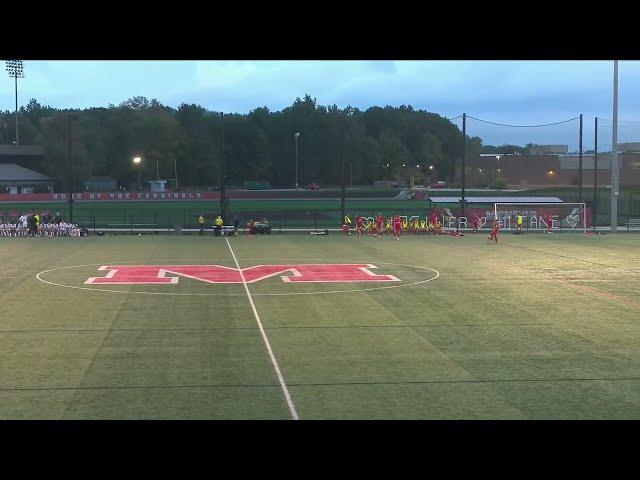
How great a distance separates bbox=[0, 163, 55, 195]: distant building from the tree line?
2.21m

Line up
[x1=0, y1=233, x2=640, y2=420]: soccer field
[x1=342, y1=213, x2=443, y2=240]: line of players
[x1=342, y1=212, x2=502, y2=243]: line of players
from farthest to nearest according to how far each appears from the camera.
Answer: [x1=342, y1=213, x2=443, y2=240]: line of players
[x1=342, y1=212, x2=502, y2=243]: line of players
[x1=0, y1=233, x2=640, y2=420]: soccer field

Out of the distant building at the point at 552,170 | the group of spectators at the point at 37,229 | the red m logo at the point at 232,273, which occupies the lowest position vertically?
the red m logo at the point at 232,273

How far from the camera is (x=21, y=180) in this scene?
90562 millimetres

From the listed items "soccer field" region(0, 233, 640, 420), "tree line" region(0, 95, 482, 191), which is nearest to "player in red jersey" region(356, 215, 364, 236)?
"soccer field" region(0, 233, 640, 420)

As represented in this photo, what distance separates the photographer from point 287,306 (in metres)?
17.5

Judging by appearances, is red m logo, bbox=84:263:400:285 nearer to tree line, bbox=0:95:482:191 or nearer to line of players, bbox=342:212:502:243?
line of players, bbox=342:212:502:243

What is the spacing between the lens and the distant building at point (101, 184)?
319 feet

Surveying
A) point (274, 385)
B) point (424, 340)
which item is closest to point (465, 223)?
point (424, 340)

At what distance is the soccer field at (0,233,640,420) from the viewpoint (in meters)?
9.35

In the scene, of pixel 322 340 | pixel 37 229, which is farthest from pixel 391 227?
pixel 322 340

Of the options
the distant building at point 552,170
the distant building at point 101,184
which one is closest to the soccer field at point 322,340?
the distant building at point 552,170

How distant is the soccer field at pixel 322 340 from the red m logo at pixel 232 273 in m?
0.09

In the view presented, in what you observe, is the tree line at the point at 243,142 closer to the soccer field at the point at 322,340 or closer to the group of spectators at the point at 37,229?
the group of spectators at the point at 37,229
